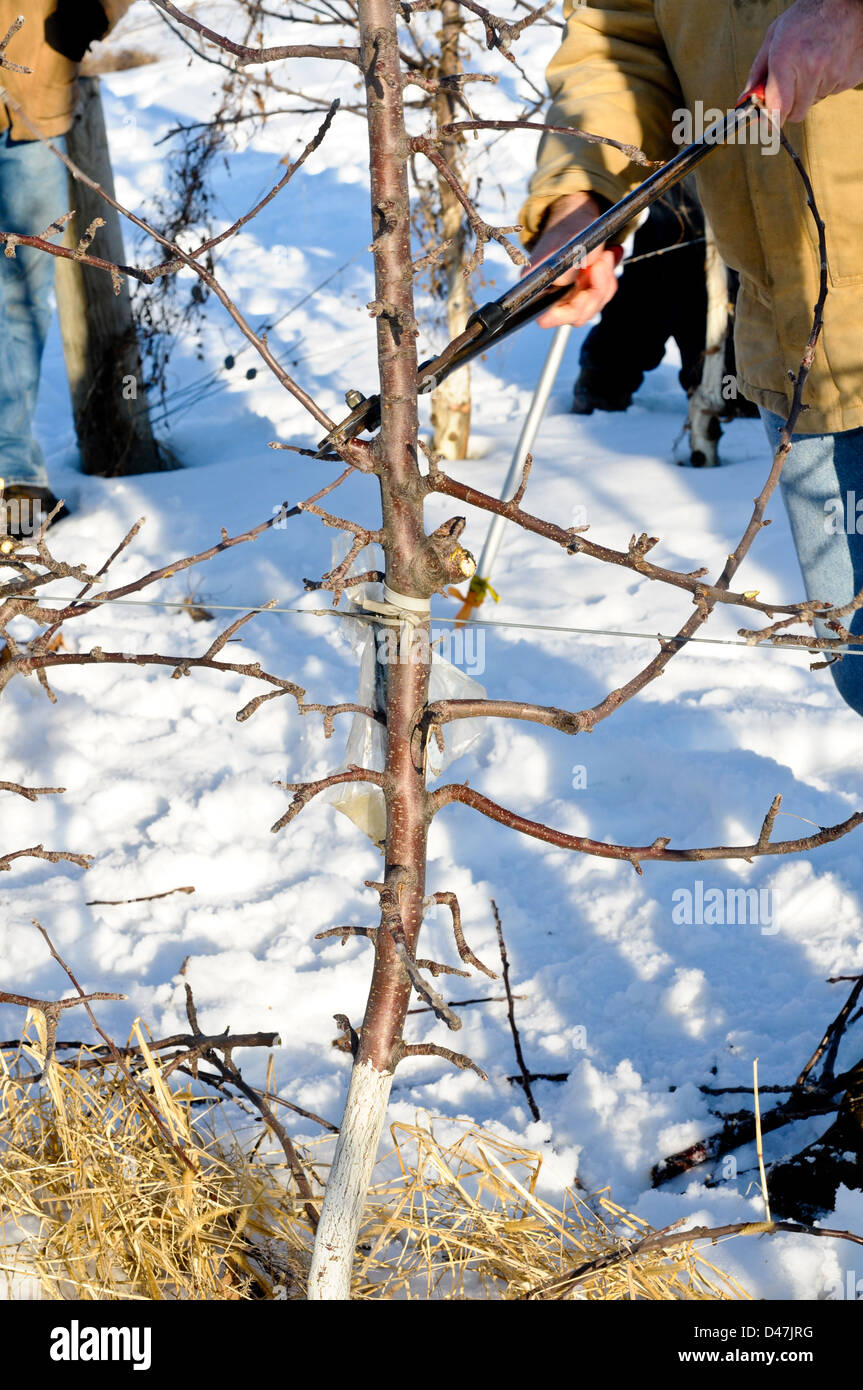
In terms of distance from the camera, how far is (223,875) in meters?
→ 2.34

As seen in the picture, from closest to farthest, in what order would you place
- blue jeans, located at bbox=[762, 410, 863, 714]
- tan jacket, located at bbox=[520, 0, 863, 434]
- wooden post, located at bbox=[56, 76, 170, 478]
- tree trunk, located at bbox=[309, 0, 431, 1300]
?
tree trunk, located at bbox=[309, 0, 431, 1300]
tan jacket, located at bbox=[520, 0, 863, 434]
blue jeans, located at bbox=[762, 410, 863, 714]
wooden post, located at bbox=[56, 76, 170, 478]

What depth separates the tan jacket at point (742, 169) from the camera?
157 centimetres

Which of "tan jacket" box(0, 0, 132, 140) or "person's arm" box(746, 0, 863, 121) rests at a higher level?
"tan jacket" box(0, 0, 132, 140)

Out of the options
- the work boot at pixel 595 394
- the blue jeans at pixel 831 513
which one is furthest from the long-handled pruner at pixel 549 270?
the work boot at pixel 595 394

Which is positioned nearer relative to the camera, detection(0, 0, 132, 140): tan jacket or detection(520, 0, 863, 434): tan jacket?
detection(520, 0, 863, 434): tan jacket

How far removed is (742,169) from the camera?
5.50 feet

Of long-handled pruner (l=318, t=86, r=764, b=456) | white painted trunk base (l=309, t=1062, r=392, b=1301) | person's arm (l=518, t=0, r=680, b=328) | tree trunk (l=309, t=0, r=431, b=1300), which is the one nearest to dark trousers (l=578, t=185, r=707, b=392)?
person's arm (l=518, t=0, r=680, b=328)

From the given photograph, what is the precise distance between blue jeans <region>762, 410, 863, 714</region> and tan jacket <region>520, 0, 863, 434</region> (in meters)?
0.05

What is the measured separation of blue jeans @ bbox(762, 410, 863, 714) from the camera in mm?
1723

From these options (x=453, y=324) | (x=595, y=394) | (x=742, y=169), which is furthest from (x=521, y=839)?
(x=595, y=394)

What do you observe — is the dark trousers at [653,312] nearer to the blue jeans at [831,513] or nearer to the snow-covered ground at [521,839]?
the snow-covered ground at [521,839]

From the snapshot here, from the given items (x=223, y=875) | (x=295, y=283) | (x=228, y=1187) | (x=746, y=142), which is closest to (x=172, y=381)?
(x=295, y=283)

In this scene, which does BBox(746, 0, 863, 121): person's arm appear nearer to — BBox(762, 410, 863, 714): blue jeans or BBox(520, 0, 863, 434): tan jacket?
BBox(520, 0, 863, 434): tan jacket
